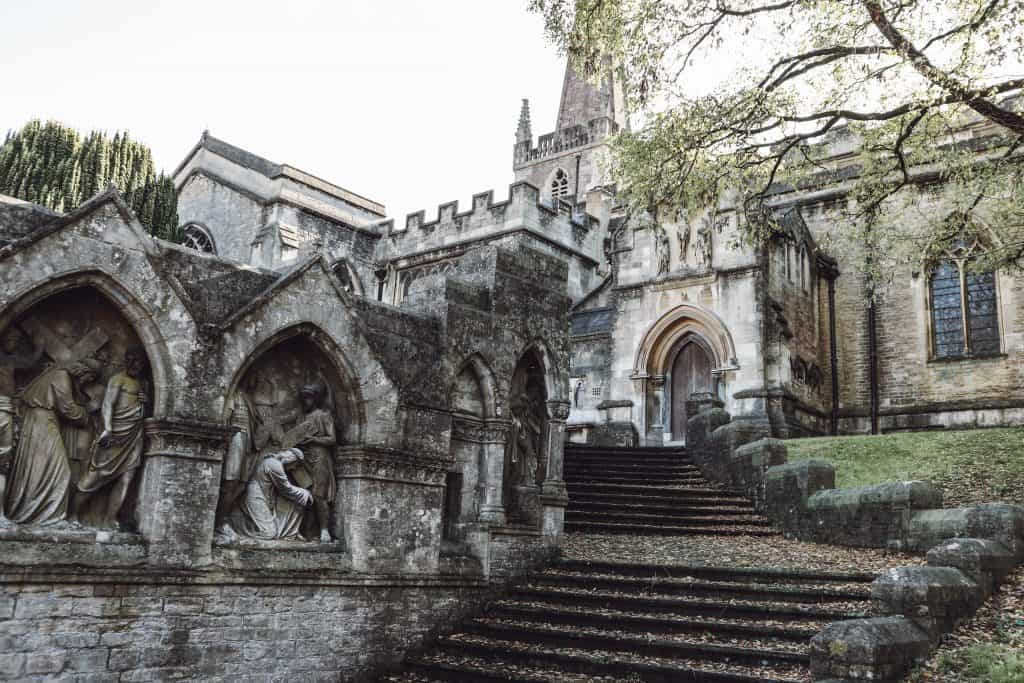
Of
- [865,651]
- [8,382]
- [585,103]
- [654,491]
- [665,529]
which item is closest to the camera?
[865,651]

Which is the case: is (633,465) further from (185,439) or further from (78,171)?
(78,171)

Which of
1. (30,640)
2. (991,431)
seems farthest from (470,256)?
(991,431)

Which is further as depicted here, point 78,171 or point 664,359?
point 78,171

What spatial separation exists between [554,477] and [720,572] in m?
2.29

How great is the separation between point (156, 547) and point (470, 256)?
5071mm

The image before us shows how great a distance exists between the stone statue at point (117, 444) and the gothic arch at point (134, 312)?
5.4 inches

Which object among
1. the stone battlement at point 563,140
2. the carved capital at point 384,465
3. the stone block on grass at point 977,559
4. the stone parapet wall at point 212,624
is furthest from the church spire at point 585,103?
the stone parapet wall at point 212,624

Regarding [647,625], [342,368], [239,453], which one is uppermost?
[342,368]

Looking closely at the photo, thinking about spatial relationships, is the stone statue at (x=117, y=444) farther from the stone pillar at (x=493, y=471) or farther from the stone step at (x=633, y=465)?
the stone step at (x=633, y=465)

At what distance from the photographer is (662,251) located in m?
21.7

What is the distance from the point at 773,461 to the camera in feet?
46.8

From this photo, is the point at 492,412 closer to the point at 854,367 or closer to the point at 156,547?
the point at 156,547

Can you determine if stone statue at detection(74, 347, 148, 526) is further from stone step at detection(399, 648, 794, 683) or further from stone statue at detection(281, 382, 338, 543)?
stone step at detection(399, 648, 794, 683)

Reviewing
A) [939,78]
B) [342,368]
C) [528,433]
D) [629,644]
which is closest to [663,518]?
[528,433]
